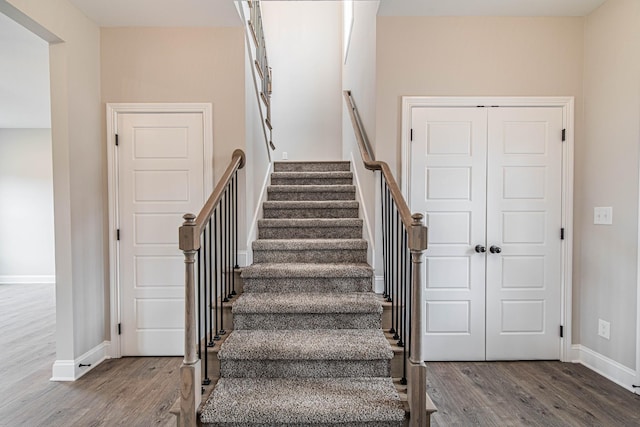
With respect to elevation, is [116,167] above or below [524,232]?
above

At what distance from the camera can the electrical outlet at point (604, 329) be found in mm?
2676

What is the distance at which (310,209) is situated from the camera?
3.47m

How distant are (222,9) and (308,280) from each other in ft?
7.03

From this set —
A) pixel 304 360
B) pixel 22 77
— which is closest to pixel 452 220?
pixel 304 360

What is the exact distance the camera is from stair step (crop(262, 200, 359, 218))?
3441 mm

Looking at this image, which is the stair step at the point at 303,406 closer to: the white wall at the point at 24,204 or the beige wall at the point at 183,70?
the beige wall at the point at 183,70

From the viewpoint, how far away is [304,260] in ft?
9.70

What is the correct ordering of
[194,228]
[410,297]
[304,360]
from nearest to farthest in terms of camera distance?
[194,228] < [410,297] < [304,360]

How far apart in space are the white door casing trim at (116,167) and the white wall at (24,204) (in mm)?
4295

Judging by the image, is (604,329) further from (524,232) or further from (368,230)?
(368,230)

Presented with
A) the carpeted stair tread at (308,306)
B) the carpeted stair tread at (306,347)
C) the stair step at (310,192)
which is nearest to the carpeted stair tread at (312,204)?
the stair step at (310,192)

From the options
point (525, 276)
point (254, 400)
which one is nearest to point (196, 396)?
point (254, 400)

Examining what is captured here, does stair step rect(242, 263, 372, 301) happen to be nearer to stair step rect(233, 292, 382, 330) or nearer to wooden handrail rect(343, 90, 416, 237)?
stair step rect(233, 292, 382, 330)

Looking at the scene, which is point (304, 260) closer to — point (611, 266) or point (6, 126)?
A: point (611, 266)
